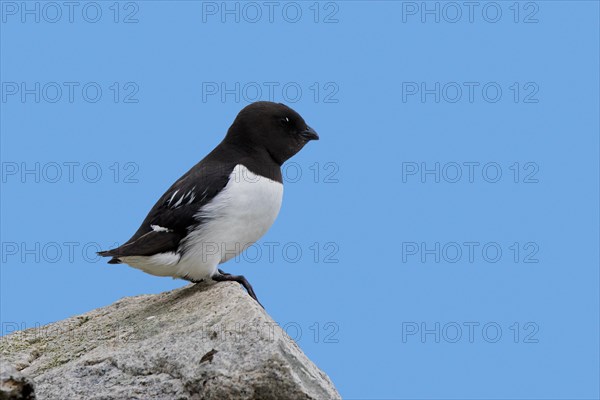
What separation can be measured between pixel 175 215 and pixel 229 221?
480mm

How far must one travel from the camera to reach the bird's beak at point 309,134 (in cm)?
894

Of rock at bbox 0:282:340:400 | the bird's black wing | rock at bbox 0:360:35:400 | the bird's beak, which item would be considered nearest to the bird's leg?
rock at bbox 0:282:340:400

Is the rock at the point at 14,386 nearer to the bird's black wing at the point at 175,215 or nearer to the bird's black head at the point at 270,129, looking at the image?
the bird's black wing at the point at 175,215

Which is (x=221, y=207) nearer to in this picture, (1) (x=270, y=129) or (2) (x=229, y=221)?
(2) (x=229, y=221)

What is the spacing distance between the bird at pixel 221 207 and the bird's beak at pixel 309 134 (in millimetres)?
173

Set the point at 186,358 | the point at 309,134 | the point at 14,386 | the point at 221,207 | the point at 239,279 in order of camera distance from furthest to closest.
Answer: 1. the point at 309,134
2. the point at 239,279
3. the point at 221,207
4. the point at 186,358
5. the point at 14,386

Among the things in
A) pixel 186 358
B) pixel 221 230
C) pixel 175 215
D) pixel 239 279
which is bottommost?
pixel 186 358

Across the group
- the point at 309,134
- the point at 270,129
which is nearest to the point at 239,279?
the point at 270,129

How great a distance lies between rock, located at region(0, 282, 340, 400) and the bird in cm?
34

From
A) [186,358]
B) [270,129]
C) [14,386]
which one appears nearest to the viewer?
[14,386]

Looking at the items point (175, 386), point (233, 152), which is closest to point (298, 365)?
point (175, 386)

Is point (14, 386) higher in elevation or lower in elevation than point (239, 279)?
higher

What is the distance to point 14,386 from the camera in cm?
628

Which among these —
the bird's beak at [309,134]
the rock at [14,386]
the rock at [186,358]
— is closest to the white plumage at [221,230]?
the rock at [186,358]
